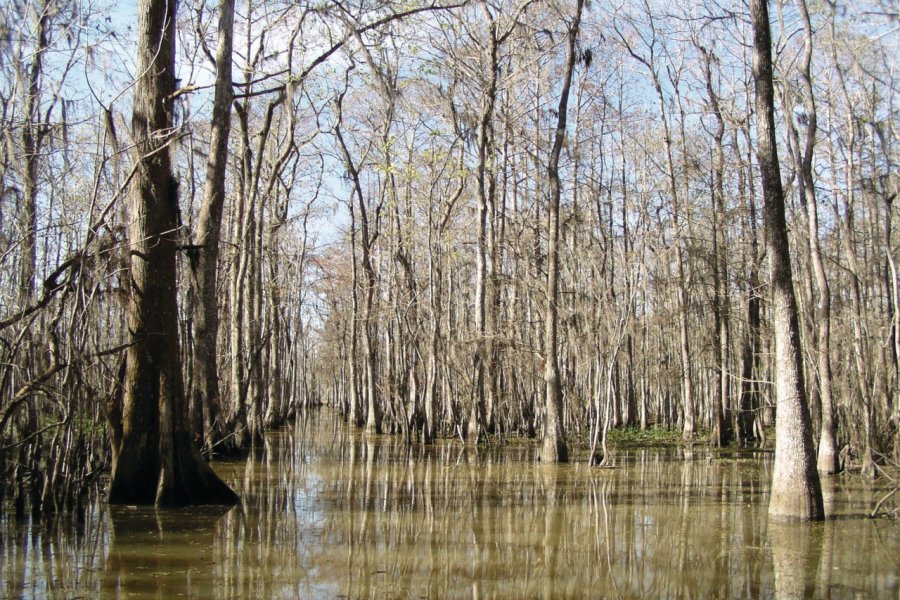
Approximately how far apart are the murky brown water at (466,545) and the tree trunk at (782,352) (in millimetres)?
446

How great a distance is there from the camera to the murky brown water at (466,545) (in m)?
6.16

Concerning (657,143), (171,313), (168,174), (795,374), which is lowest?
(795,374)

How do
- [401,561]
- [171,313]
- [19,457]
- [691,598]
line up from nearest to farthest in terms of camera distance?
[691,598] → [401,561] → [19,457] → [171,313]

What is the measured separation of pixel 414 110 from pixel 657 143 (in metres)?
9.26

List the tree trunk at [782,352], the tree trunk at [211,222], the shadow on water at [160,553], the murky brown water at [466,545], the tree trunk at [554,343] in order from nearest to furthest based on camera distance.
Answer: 1. the shadow on water at [160,553]
2. the murky brown water at [466,545]
3. the tree trunk at [782,352]
4. the tree trunk at [211,222]
5. the tree trunk at [554,343]

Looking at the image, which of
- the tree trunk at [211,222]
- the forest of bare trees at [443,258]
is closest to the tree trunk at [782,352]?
the forest of bare trees at [443,258]

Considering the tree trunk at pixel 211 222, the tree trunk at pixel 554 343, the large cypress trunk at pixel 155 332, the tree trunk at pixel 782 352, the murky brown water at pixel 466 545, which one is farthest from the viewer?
the tree trunk at pixel 554 343

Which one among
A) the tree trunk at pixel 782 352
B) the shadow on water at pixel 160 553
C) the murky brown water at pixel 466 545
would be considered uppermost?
the tree trunk at pixel 782 352

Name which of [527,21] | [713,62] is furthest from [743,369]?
[527,21]

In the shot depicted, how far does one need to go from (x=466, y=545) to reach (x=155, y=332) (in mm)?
4859

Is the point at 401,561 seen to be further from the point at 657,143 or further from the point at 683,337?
the point at 657,143

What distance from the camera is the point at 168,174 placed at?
10398 mm

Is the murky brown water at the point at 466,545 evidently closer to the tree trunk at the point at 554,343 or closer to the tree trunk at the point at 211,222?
the tree trunk at the point at 211,222

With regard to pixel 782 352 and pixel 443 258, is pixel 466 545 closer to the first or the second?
pixel 782 352
